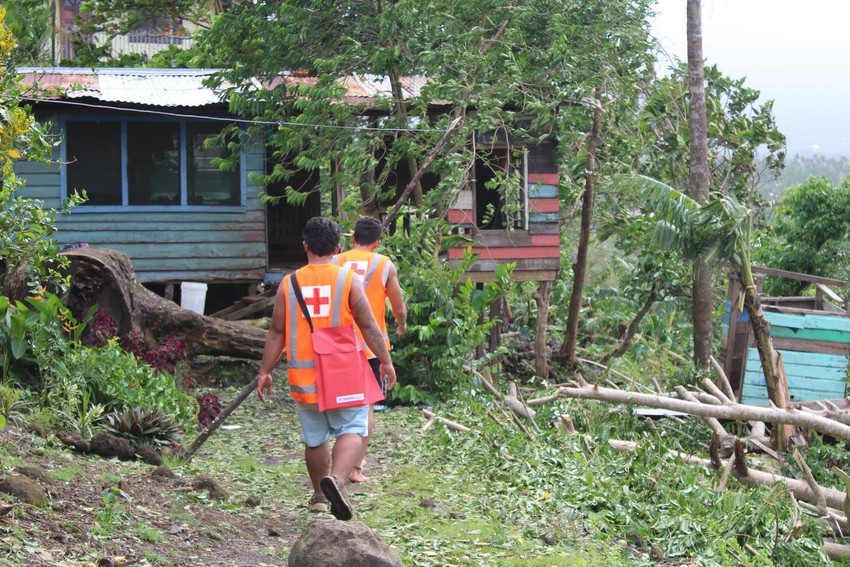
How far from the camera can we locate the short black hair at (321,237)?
5930 mm

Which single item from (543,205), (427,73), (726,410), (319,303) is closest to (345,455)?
(319,303)

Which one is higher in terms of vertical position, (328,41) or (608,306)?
(328,41)

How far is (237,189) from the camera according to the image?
1533 centimetres

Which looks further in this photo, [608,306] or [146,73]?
[608,306]

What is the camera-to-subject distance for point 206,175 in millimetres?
15312

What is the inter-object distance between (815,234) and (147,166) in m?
11.0

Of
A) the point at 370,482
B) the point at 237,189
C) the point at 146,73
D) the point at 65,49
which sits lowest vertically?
the point at 370,482

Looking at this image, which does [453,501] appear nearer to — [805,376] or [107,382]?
[107,382]

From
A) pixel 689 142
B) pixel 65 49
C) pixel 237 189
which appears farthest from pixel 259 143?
pixel 65 49

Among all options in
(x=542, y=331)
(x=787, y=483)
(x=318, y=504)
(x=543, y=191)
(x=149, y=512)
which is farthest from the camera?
(x=542, y=331)

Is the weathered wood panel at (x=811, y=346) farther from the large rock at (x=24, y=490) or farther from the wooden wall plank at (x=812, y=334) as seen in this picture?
the large rock at (x=24, y=490)

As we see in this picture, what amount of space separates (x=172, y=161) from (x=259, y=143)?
5.01ft

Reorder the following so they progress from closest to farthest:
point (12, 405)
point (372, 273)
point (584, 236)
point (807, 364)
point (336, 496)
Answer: point (336, 496)
point (372, 273)
point (12, 405)
point (807, 364)
point (584, 236)

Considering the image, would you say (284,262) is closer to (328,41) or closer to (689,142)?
(328,41)
